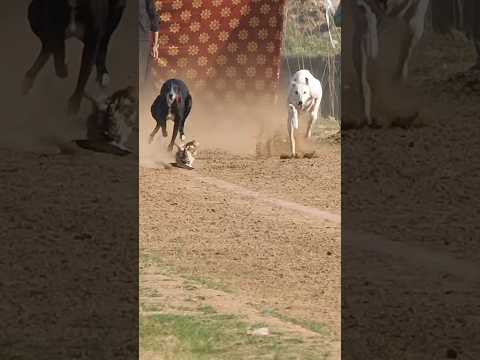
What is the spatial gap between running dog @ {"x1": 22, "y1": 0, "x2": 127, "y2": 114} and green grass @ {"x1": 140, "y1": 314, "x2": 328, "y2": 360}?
857cm

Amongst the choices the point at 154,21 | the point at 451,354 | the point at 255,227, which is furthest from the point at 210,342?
the point at 154,21

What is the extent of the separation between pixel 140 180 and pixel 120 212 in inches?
103

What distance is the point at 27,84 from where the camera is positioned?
17484mm

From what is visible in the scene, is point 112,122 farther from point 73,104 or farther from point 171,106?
point 171,106

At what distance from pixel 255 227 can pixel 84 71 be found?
5075 millimetres

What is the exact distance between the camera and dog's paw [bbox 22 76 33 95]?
17.4 meters

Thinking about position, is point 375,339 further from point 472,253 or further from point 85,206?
point 85,206

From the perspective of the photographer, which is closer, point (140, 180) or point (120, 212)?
point (120, 212)

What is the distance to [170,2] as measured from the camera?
831 inches

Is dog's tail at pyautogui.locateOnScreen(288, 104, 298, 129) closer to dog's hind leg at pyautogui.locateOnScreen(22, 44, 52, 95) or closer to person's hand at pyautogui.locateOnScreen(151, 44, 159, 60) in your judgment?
person's hand at pyautogui.locateOnScreen(151, 44, 159, 60)

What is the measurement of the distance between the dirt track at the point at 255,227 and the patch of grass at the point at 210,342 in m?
0.62

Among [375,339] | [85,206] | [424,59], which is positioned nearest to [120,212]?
[85,206]

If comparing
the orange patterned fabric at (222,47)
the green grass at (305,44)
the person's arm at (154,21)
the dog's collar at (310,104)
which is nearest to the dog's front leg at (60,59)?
the person's arm at (154,21)

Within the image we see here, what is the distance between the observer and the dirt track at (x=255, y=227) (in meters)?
11.3
